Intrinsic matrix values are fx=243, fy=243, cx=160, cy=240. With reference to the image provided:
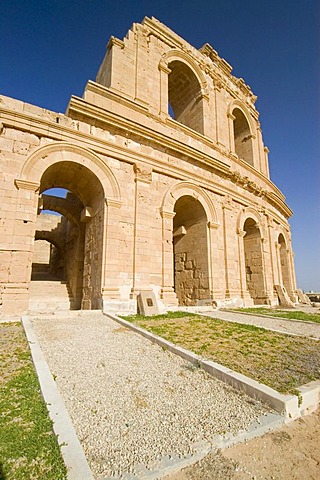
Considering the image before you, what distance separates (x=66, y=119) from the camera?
8.36m

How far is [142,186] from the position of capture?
9.40 meters

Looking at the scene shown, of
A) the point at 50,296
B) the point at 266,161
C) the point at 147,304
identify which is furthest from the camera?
the point at 266,161

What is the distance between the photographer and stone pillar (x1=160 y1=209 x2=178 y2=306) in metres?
9.07

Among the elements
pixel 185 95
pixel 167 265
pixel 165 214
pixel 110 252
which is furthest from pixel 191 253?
pixel 185 95

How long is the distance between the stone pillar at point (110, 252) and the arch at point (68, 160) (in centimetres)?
48

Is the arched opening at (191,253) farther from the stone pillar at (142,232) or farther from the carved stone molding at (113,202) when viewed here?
the carved stone molding at (113,202)

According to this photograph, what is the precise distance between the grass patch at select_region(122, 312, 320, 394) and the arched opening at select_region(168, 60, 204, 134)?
11331mm

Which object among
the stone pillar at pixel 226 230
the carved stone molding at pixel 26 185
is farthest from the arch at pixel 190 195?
the carved stone molding at pixel 26 185

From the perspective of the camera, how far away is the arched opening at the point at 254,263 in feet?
47.1

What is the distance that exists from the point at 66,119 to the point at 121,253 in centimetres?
499

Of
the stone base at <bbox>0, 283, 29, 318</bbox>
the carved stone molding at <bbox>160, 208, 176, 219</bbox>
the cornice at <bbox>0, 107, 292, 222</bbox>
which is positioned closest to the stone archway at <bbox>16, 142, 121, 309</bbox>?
the cornice at <bbox>0, 107, 292, 222</bbox>

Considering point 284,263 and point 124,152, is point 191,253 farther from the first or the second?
point 284,263

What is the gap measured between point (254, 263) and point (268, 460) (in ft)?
46.9

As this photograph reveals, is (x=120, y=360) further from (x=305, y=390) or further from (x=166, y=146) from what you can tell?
(x=166, y=146)
